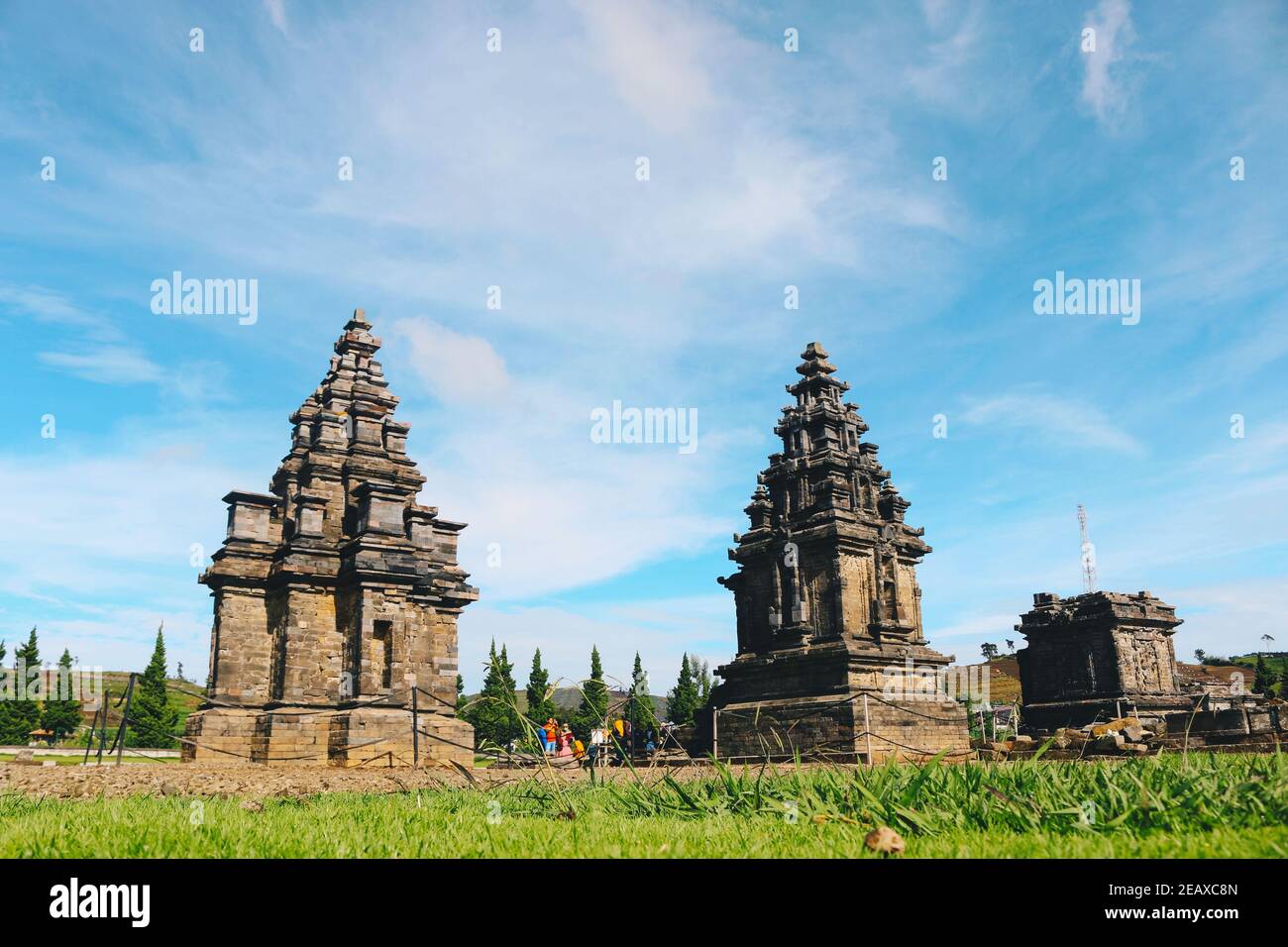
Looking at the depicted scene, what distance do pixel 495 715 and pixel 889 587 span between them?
29.0 meters

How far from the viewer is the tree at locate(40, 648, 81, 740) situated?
48.0 meters

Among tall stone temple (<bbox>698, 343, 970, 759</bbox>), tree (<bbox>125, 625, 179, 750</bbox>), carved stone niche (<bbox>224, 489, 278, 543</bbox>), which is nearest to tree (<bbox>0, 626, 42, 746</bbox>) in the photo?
tree (<bbox>125, 625, 179, 750</bbox>)

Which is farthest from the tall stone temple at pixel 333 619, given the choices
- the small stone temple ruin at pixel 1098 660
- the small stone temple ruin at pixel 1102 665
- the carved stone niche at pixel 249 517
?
the small stone temple ruin at pixel 1098 660

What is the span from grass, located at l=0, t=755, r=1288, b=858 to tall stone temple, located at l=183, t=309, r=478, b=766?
53.0 ft

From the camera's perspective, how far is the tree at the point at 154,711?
45.1 m

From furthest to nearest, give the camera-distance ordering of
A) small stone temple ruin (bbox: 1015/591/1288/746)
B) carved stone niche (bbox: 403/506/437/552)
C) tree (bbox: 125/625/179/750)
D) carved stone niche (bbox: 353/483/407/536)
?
tree (bbox: 125/625/179/750)
small stone temple ruin (bbox: 1015/591/1288/746)
carved stone niche (bbox: 403/506/437/552)
carved stone niche (bbox: 353/483/407/536)

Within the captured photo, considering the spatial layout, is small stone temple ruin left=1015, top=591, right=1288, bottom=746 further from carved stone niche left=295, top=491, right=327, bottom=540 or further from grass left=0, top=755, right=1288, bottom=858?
grass left=0, top=755, right=1288, bottom=858

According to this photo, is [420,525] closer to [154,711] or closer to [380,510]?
[380,510]

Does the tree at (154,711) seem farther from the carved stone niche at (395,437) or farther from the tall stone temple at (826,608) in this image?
the tall stone temple at (826,608)

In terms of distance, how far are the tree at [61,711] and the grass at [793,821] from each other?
47356 millimetres

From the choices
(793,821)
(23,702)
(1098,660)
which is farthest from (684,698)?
(793,821)
